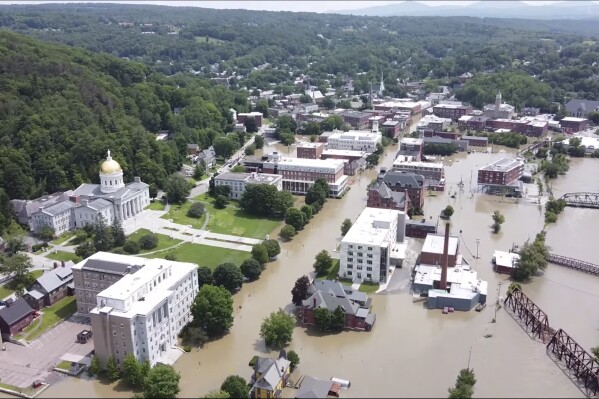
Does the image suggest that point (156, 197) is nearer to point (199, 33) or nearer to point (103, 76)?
point (103, 76)

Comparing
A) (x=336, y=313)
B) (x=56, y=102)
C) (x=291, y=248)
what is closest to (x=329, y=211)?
(x=291, y=248)

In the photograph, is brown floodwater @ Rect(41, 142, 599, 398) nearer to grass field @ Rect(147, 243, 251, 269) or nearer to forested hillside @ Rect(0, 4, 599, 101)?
grass field @ Rect(147, 243, 251, 269)

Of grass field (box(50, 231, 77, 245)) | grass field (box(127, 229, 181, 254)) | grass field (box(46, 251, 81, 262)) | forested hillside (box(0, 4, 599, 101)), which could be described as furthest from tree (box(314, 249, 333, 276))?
forested hillside (box(0, 4, 599, 101))

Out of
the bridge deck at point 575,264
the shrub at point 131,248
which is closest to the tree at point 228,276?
the shrub at point 131,248

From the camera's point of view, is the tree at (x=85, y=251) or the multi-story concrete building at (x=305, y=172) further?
the multi-story concrete building at (x=305, y=172)

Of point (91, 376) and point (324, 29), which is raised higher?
point (324, 29)

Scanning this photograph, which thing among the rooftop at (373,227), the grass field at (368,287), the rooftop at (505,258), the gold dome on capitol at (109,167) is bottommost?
the grass field at (368,287)

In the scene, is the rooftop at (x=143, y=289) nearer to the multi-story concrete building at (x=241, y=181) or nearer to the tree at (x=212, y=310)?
the tree at (x=212, y=310)

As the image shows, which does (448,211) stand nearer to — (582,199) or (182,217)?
(582,199)
